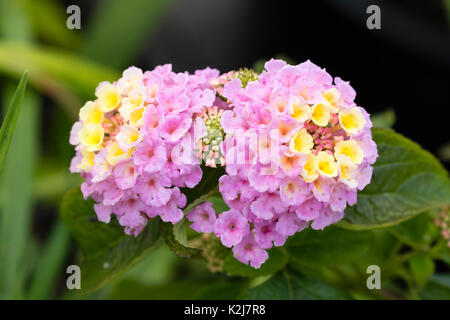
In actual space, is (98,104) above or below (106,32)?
below

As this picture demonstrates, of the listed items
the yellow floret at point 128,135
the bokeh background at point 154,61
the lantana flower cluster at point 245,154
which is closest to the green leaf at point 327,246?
the lantana flower cluster at point 245,154

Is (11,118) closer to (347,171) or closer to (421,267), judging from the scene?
(347,171)

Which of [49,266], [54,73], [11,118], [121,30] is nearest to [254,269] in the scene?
[11,118]

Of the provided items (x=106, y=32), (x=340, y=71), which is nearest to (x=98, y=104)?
(x=106, y=32)

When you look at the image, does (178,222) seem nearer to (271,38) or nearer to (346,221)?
(346,221)

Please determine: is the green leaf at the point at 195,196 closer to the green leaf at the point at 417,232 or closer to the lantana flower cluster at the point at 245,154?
the lantana flower cluster at the point at 245,154

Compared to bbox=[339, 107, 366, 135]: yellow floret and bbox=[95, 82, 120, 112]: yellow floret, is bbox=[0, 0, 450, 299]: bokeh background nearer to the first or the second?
bbox=[95, 82, 120, 112]: yellow floret
